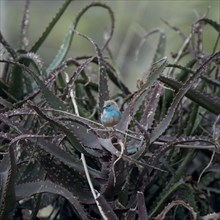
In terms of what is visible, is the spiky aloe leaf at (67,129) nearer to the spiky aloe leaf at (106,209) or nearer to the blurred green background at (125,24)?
the spiky aloe leaf at (106,209)

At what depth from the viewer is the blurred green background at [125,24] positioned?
→ 1.53 metres

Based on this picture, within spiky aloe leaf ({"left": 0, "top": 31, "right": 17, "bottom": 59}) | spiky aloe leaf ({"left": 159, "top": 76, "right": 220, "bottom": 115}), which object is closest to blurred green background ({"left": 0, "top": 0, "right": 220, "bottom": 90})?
spiky aloe leaf ({"left": 0, "top": 31, "right": 17, "bottom": 59})

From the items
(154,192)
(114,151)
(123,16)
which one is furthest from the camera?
(123,16)

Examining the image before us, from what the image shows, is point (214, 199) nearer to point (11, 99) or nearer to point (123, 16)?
point (11, 99)

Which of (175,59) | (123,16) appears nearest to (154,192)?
(175,59)

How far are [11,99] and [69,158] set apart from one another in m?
0.16

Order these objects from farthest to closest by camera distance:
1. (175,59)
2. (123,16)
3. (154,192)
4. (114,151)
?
(123,16) < (175,59) < (154,192) < (114,151)

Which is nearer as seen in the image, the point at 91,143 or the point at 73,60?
the point at 91,143

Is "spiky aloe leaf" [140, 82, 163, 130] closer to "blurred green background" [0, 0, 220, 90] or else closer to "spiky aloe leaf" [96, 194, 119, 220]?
"spiky aloe leaf" [96, 194, 119, 220]

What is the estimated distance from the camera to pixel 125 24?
1836 millimetres

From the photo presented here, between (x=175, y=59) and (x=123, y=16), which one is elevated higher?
(x=175, y=59)

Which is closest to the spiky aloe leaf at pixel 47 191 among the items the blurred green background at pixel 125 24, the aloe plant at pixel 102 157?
the aloe plant at pixel 102 157

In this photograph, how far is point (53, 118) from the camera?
374 mm

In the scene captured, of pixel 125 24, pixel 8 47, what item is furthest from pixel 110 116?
pixel 125 24
